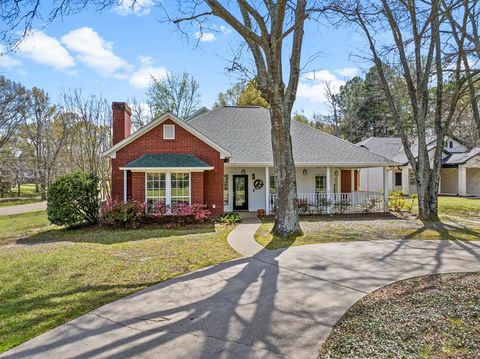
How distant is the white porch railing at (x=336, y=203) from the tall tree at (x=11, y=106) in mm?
25671

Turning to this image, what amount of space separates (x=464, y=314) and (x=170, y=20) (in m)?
10.4

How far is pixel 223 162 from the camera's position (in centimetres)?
1630

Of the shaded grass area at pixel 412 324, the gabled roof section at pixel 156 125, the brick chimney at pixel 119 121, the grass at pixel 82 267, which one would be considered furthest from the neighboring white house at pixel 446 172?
the shaded grass area at pixel 412 324

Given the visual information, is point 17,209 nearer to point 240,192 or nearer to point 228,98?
point 240,192

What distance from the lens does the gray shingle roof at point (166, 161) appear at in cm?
1484

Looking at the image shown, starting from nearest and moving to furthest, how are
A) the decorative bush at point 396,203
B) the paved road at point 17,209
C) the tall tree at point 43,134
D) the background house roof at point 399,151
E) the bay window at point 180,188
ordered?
1. the bay window at point 180,188
2. the decorative bush at point 396,203
3. the paved road at point 17,209
4. the background house roof at point 399,151
5. the tall tree at point 43,134

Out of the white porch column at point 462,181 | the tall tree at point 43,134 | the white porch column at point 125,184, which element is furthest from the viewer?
the tall tree at point 43,134

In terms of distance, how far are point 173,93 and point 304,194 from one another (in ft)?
85.7

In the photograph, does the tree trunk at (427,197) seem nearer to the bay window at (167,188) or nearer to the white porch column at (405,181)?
the bay window at (167,188)

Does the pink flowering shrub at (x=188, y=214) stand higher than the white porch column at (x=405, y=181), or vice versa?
the white porch column at (x=405, y=181)

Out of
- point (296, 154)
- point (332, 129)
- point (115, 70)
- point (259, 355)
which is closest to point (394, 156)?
point (332, 129)

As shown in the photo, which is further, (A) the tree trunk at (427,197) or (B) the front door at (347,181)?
(B) the front door at (347,181)

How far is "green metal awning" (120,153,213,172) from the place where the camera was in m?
14.7

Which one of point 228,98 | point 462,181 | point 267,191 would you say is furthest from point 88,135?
point 462,181
